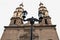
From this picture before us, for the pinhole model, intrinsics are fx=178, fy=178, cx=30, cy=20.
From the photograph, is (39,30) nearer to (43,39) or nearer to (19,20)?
(43,39)

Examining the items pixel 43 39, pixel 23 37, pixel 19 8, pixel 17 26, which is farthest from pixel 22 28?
pixel 19 8

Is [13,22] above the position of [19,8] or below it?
below

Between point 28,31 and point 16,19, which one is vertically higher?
point 16,19

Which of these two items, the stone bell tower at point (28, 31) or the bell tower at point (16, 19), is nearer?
the stone bell tower at point (28, 31)

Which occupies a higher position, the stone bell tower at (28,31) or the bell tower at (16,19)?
the bell tower at (16,19)

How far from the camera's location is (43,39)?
1025 inches

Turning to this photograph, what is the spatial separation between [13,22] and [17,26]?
6.80 feet

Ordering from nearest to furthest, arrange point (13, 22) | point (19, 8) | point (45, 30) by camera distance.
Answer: point (45, 30) < point (13, 22) < point (19, 8)

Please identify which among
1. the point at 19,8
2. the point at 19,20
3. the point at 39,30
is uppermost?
the point at 19,8

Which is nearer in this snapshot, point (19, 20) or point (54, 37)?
point (54, 37)

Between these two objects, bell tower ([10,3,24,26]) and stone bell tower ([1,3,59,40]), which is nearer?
stone bell tower ([1,3,59,40])

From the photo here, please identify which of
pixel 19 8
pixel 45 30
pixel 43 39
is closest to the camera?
pixel 43 39

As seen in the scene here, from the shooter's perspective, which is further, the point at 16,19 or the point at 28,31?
the point at 16,19

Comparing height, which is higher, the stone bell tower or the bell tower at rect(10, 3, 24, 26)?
the bell tower at rect(10, 3, 24, 26)
